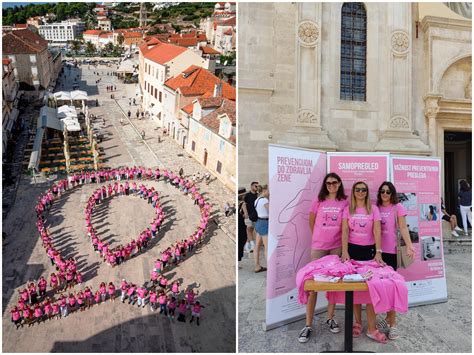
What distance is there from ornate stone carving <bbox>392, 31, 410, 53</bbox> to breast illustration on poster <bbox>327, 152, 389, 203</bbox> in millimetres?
8178

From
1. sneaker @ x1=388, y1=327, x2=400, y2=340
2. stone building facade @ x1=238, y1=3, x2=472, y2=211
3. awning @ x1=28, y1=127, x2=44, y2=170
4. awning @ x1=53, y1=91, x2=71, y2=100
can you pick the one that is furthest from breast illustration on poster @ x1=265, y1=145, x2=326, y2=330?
awning @ x1=53, y1=91, x2=71, y2=100

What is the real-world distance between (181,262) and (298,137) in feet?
20.4

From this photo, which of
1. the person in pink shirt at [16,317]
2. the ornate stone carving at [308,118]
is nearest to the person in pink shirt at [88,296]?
the person in pink shirt at [16,317]

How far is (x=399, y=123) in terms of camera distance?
46.9 feet

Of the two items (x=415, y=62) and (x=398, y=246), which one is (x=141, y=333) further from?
(x=415, y=62)

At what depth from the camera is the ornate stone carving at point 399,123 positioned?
14254mm

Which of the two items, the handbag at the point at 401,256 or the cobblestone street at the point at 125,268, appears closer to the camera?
the handbag at the point at 401,256

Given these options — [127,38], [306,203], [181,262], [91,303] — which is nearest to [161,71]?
[181,262]

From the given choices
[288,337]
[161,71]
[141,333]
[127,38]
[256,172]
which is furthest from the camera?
[127,38]

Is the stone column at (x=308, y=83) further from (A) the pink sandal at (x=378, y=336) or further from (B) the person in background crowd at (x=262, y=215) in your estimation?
(A) the pink sandal at (x=378, y=336)

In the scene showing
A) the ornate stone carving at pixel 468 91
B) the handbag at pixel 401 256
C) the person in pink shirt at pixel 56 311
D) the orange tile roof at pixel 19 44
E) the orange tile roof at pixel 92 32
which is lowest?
the person in pink shirt at pixel 56 311

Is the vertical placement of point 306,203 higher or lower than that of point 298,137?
lower

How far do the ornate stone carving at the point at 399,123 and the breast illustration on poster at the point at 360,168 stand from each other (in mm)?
7415

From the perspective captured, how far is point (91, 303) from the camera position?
A: 13617 mm
